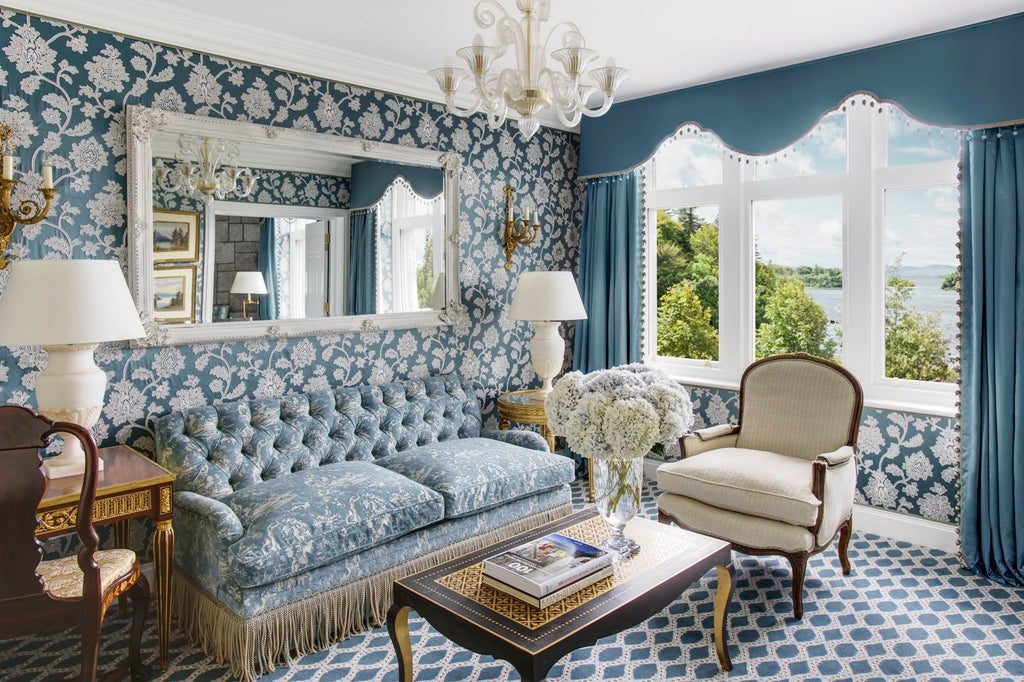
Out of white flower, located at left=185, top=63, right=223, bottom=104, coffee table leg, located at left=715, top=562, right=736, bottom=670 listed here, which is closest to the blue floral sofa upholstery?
coffee table leg, located at left=715, top=562, right=736, bottom=670

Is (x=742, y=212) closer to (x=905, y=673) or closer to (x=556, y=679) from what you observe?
(x=905, y=673)

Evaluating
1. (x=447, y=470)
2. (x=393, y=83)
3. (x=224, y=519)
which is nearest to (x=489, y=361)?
(x=447, y=470)

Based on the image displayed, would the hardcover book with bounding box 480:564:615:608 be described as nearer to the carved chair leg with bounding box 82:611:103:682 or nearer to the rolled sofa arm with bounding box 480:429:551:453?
the carved chair leg with bounding box 82:611:103:682

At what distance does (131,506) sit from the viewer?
2.50m

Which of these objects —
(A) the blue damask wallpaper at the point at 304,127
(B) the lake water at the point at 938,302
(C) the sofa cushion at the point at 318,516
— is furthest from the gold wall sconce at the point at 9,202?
(B) the lake water at the point at 938,302

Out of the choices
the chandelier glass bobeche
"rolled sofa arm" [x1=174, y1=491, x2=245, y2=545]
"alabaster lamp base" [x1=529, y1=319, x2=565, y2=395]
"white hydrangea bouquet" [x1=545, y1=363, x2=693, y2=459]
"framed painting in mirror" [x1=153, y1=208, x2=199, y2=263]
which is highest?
the chandelier glass bobeche

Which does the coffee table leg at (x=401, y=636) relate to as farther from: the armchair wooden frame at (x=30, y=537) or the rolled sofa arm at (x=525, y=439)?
the rolled sofa arm at (x=525, y=439)

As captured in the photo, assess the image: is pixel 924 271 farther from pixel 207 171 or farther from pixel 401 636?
pixel 207 171

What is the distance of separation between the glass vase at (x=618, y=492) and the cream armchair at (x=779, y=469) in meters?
0.87

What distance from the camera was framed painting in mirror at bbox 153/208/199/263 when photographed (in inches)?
125

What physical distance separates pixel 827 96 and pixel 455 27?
2.01 metres

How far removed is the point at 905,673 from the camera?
2.50m

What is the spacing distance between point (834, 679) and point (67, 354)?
2959mm

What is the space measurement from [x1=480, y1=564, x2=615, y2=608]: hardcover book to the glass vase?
0.70ft
